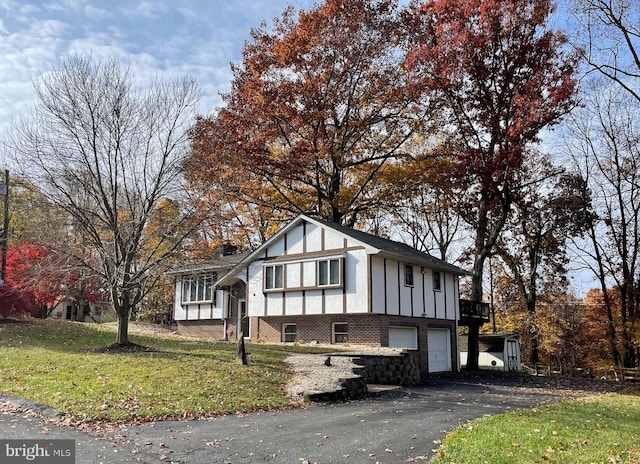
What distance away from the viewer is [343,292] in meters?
22.3

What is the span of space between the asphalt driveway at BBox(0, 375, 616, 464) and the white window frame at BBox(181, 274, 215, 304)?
19054 mm

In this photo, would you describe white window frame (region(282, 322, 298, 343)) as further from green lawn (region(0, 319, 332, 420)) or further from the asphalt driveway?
the asphalt driveway

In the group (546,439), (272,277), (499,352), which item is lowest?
(499,352)

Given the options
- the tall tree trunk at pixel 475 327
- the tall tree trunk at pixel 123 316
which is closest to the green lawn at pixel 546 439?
the tall tree trunk at pixel 123 316

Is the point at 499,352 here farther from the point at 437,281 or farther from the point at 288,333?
the point at 288,333

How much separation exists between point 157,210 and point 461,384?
1259cm

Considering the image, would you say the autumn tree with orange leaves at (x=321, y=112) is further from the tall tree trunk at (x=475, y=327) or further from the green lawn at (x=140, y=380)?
the green lawn at (x=140, y=380)

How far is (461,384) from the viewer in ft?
64.7

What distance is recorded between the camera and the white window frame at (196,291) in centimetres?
2990

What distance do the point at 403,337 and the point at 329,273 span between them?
440 cm

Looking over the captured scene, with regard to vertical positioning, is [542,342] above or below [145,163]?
below

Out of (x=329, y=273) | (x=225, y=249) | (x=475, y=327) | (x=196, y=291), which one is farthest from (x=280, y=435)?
(x=225, y=249)

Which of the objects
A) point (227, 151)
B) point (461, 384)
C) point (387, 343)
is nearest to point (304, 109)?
point (227, 151)

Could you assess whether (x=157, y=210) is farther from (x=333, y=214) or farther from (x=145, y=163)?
(x=333, y=214)
